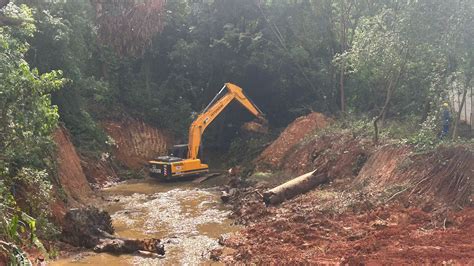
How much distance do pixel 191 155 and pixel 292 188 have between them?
20.6 feet

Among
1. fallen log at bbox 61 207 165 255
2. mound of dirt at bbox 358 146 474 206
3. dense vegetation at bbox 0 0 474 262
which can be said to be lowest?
fallen log at bbox 61 207 165 255

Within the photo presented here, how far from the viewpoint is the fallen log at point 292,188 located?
14.8m

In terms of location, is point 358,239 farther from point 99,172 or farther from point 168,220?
point 99,172

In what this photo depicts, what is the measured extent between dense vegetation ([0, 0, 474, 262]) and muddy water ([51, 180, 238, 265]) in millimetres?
2491

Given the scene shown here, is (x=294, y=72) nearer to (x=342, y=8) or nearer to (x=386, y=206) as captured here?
(x=342, y=8)

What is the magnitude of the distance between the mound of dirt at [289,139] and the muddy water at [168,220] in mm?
3683

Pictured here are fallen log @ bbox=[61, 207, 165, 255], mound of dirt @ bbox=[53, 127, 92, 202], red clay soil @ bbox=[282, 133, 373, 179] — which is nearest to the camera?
fallen log @ bbox=[61, 207, 165, 255]

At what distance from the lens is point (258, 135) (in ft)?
80.4

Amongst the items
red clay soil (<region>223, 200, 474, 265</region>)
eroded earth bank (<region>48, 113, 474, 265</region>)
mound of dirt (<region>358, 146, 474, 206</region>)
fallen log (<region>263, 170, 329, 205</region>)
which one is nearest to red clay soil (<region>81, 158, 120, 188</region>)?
eroded earth bank (<region>48, 113, 474, 265</region>)

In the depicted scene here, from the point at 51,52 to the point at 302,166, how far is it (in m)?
10.5

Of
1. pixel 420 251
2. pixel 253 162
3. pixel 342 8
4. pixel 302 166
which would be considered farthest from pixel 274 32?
pixel 420 251

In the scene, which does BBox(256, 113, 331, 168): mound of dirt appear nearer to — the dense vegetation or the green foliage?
the dense vegetation

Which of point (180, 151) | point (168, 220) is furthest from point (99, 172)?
point (168, 220)

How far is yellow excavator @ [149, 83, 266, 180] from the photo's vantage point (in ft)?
62.9
